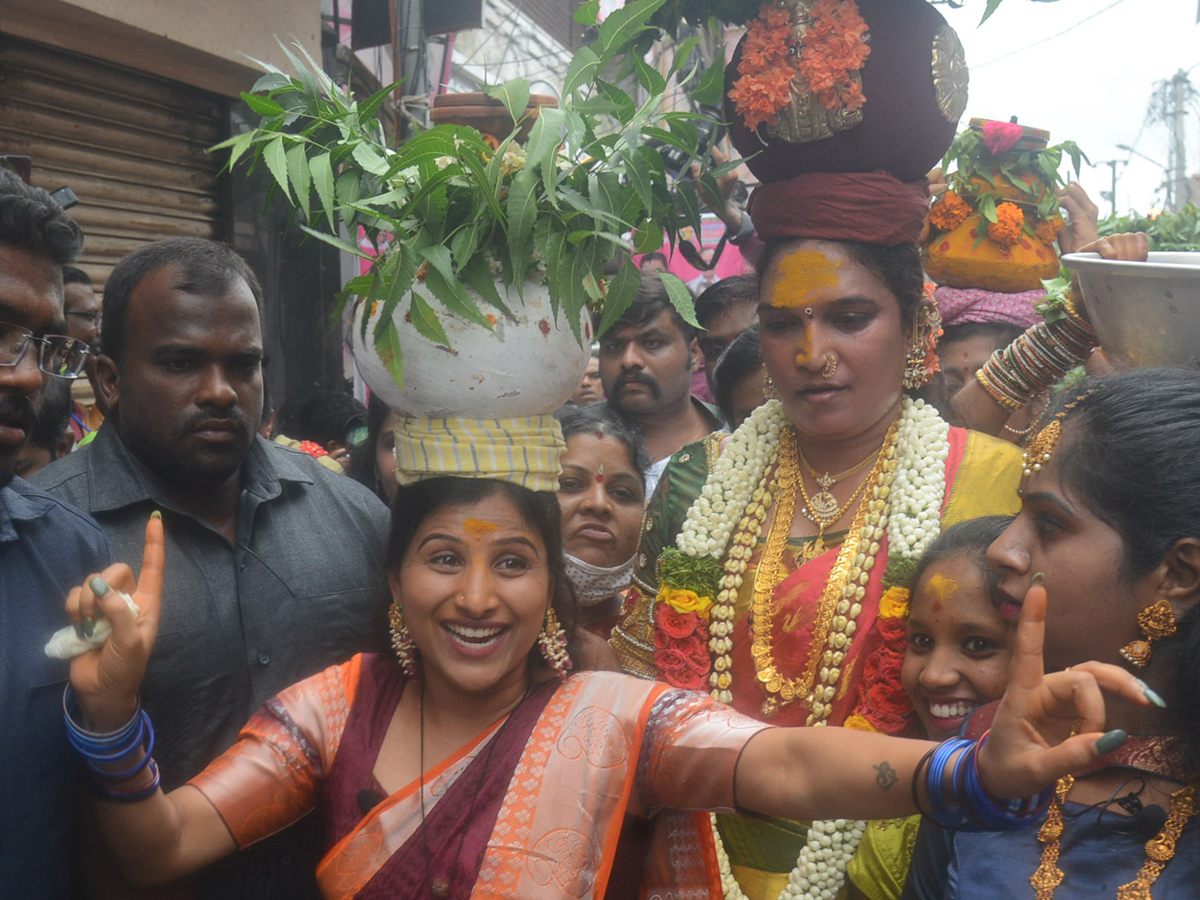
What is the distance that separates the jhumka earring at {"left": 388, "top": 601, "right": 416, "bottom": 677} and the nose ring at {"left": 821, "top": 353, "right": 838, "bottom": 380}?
118cm

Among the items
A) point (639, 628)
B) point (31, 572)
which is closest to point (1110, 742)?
point (639, 628)

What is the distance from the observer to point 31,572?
2047mm

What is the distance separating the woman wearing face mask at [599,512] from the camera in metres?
3.50

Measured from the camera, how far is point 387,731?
2254 mm

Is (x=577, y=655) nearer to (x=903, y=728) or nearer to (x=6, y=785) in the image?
(x=903, y=728)

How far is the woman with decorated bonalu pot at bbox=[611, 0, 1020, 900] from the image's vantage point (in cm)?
257

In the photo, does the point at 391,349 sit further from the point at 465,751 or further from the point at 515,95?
the point at 465,751

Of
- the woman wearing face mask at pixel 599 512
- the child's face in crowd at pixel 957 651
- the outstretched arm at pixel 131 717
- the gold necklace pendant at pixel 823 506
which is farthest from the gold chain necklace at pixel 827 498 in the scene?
the outstretched arm at pixel 131 717

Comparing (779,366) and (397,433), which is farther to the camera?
(779,366)

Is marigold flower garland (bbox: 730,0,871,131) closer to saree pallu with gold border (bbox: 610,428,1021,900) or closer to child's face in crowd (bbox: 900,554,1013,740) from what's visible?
saree pallu with gold border (bbox: 610,428,1021,900)

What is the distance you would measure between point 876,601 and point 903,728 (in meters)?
0.30

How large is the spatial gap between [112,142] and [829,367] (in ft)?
15.3

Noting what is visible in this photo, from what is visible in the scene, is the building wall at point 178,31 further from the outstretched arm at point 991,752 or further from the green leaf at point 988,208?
the outstretched arm at point 991,752

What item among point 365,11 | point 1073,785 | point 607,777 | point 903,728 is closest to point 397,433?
point 607,777
